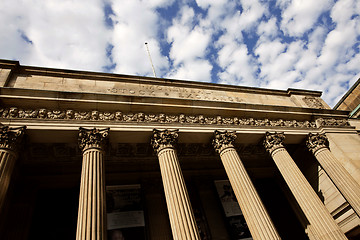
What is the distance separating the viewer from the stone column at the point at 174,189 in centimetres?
833

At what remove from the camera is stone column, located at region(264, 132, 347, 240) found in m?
10.1

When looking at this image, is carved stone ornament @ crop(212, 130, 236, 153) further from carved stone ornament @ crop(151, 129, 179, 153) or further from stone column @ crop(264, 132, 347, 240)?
stone column @ crop(264, 132, 347, 240)

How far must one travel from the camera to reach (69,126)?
10383 mm

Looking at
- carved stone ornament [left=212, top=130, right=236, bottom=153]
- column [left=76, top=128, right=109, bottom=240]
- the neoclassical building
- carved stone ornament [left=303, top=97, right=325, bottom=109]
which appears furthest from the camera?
carved stone ornament [left=303, top=97, right=325, bottom=109]

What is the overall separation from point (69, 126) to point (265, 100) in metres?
13.1

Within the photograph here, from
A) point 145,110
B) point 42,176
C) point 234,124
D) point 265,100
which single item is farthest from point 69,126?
point 265,100

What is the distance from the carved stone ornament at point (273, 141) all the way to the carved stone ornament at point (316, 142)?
86.2 inches

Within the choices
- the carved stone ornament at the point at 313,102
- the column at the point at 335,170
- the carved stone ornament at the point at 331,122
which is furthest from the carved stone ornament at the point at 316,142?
the carved stone ornament at the point at 313,102

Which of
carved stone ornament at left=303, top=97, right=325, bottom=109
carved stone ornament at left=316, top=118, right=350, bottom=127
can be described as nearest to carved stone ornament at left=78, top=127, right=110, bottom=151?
carved stone ornament at left=316, top=118, right=350, bottom=127

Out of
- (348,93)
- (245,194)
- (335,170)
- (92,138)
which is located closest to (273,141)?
(335,170)

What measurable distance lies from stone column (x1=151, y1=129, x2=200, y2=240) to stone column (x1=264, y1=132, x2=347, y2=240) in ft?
18.8

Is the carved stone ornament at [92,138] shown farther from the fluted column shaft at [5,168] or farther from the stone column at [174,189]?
the fluted column shaft at [5,168]

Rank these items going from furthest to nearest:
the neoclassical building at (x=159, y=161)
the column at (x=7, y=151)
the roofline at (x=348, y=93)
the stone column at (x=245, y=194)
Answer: the roofline at (x=348, y=93)
the neoclassical building at (x=159, y=161)
the stone column at (x=245, y=194)
the column at (x=7, y=151)

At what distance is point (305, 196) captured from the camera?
11023 millimetres
